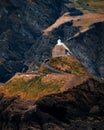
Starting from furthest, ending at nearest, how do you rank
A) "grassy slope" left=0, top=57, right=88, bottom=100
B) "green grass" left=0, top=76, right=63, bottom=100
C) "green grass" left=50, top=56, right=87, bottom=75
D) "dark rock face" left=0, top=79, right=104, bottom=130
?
1. "green grass" left=50, top=56, right=87, bottom=75
2. "grassy slope" left=0, top=57, right=88, bottom=100
3. "green grass" left=0, top=76, right=63, bottom=100
4. "dark rock face" left=0, top=79, right=104, bottom=130

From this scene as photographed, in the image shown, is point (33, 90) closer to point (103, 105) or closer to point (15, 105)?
point (15, 105)

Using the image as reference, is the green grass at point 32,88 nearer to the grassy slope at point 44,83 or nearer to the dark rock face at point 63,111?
the grassy slope at point 44,83

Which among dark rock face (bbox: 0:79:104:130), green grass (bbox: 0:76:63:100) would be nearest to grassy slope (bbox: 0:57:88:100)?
green grass (bbox: 0:76:63:100)

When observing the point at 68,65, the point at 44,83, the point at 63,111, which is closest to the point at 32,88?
the point at 44,83

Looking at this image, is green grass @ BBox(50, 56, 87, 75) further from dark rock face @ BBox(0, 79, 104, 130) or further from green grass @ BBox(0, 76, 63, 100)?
dark rock face @ BBox(0, 79, 104, 130)

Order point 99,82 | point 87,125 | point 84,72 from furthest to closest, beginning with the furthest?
1. point 84,72
2. point 99,82
3. point 87,125

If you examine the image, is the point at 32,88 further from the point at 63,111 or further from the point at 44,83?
the point at 63,111

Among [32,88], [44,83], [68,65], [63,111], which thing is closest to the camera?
[63,111]

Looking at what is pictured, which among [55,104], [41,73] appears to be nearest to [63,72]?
[41,73]
